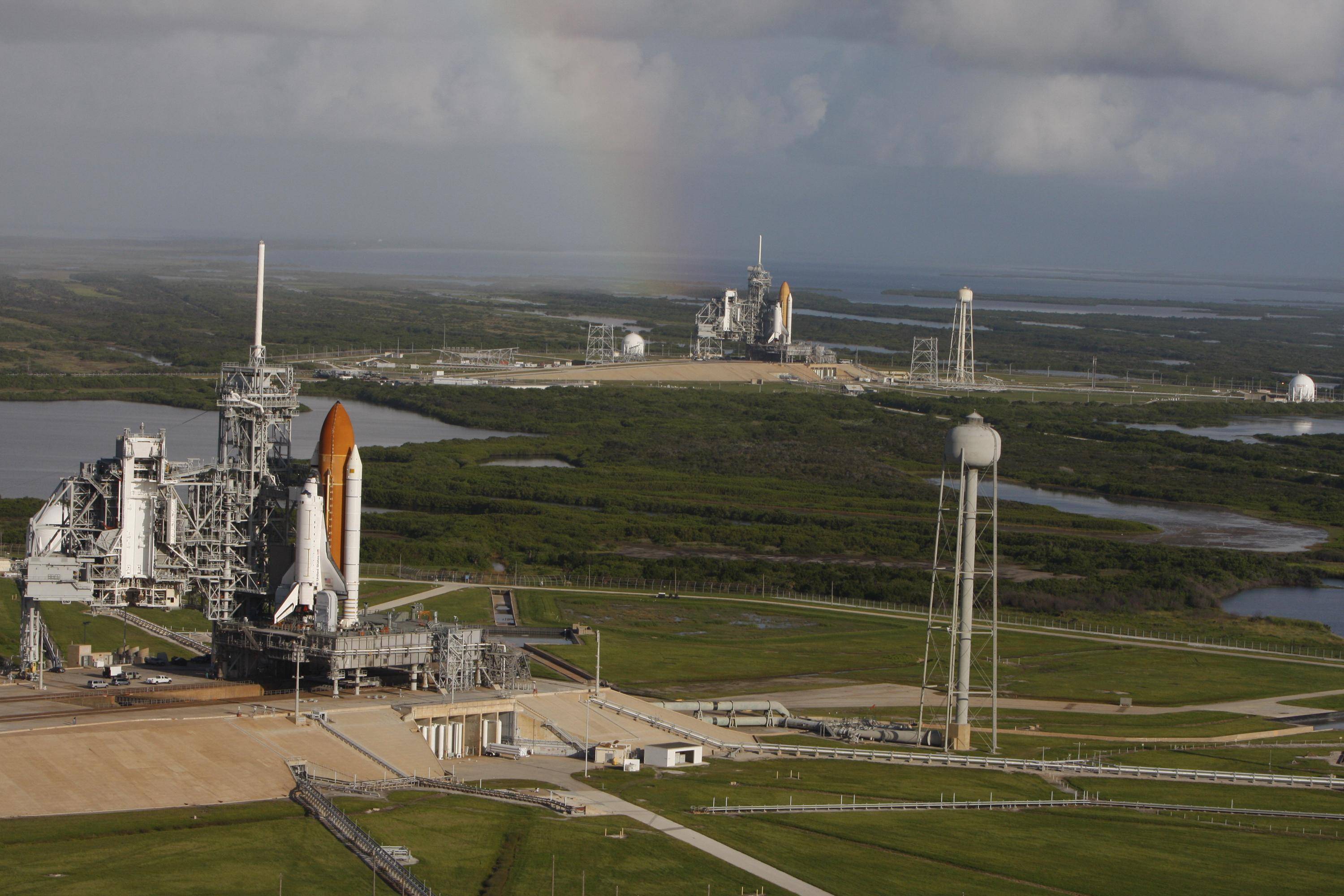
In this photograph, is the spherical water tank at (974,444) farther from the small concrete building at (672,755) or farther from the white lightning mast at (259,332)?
the white lightning mast at (259,332)

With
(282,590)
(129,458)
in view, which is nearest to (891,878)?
(282,590)

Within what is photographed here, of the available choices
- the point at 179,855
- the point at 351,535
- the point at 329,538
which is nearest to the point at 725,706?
the point at 351,535

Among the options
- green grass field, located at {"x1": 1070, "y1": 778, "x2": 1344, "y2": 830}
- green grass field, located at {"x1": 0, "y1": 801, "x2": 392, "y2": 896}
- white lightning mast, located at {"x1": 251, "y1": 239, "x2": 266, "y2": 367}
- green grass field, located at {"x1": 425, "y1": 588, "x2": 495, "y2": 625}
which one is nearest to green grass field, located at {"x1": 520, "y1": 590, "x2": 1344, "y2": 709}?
green grass field, located at {"x1": 425, "y1": 588, "x2": 495, "y2": 625}

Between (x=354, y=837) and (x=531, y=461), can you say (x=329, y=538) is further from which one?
(x=531, y=461)

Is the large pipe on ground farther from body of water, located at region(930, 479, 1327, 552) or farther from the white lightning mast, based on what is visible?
body of water, located at region(930, 479, 1327, 552)

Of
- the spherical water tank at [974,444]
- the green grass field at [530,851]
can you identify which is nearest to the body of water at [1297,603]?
the spherical water tank at [974,444]
